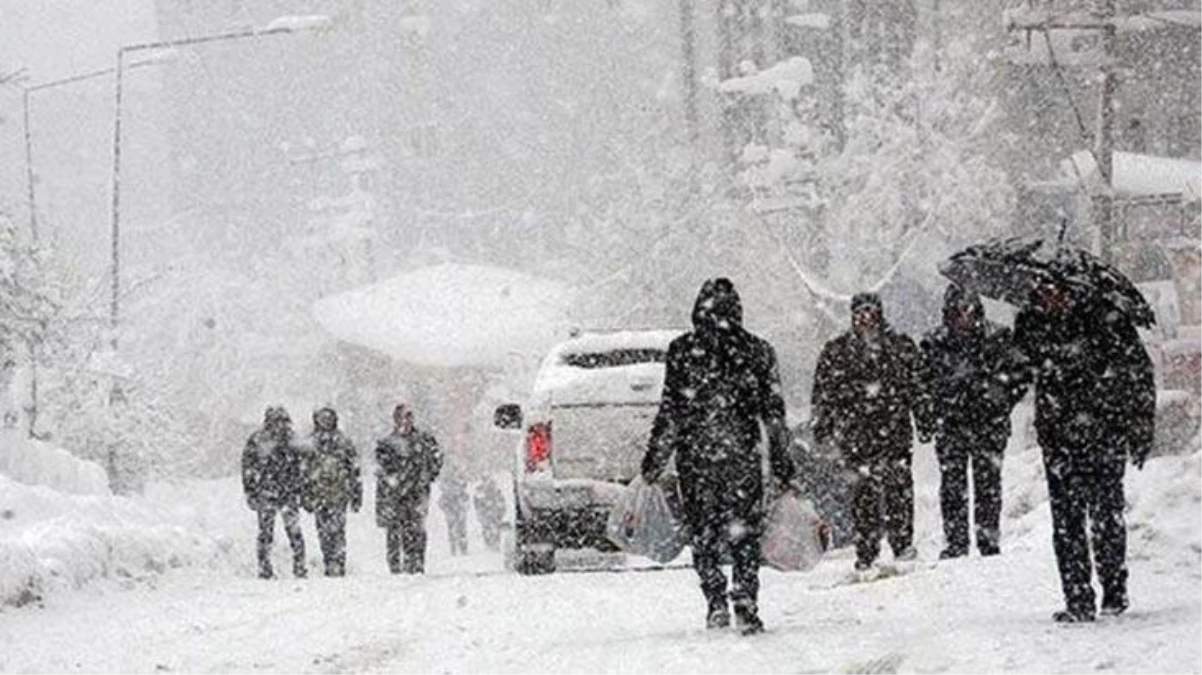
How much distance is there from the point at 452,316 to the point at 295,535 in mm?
34029

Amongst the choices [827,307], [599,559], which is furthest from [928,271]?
[599,559]

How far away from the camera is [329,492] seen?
1691 centimetres

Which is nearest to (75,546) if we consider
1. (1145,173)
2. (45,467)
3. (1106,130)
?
(45,467)

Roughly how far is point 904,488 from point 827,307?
28.8 meters

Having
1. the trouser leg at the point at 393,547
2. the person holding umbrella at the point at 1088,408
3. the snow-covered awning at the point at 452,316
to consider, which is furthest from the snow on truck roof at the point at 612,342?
the snow-covered awning at the point at 452,316

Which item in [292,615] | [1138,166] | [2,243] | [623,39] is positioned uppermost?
[623,39]

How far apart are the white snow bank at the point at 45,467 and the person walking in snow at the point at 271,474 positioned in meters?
6.40

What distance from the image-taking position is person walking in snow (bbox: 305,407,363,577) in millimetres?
16891

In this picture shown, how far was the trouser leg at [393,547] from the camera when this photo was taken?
16.6m

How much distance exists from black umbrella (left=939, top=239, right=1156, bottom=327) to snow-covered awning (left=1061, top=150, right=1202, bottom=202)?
24818 mm

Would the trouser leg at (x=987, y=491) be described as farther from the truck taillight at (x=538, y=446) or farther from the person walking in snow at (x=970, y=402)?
the truck taillight at (x=538, y=446)

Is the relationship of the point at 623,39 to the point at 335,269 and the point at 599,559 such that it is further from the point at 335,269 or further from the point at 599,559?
the point at 599,559

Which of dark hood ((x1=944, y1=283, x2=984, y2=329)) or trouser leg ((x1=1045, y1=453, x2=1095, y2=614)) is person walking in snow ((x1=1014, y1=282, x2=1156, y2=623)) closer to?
trouser leg ((x1=1045, y1=453, x2=1095, y2=614))

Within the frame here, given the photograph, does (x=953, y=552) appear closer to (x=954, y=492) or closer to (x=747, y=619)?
(x=954, y=492)
